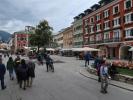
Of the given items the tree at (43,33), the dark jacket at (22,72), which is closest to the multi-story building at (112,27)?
the tree at (43,33)

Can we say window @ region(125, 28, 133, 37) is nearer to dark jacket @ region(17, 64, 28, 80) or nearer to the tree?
the tree

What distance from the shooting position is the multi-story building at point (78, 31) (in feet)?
268

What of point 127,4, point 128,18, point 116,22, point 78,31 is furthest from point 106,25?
point 78,31

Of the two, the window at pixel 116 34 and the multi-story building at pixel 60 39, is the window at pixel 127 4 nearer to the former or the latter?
the window at pixel 116 34

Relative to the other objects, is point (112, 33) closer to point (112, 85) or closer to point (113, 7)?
point (113, 7)

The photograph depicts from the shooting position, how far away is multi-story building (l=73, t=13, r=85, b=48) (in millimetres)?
81562

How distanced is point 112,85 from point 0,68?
668 cm

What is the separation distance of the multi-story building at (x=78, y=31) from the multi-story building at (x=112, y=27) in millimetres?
8808

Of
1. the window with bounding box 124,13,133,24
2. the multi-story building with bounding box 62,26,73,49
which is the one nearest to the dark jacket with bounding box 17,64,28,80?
the window with bounding box 124,13,133,24

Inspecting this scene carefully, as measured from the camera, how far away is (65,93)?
12.8m

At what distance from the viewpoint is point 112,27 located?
188ft

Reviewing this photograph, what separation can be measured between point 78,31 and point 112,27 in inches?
1086

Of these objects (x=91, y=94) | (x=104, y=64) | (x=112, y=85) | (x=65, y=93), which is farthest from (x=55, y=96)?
(x=112, y=85)

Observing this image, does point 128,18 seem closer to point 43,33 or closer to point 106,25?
point 106,25
